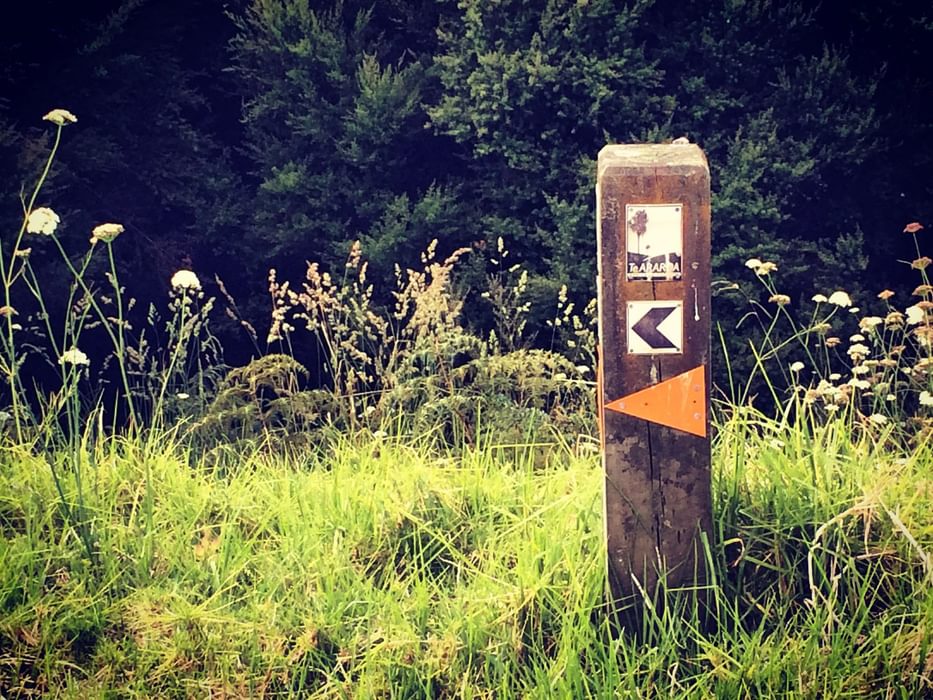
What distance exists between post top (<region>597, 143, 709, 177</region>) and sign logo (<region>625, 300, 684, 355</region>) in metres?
0.34

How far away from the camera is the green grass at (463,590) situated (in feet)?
7.67

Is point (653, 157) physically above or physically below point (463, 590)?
above

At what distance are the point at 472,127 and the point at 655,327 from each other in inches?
320

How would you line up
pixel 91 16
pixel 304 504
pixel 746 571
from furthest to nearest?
pixel 91 16, pixel 304 504, pixel 746 571

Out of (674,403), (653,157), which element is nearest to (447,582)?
(674,403)

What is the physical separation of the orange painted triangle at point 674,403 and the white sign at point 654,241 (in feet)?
0.86

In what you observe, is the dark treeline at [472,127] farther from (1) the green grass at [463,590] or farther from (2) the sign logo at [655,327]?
(2) the sign logo at [655,327]

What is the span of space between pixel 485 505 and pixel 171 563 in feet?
3.04

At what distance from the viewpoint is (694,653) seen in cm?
240

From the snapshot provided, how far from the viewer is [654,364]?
7.85 ft

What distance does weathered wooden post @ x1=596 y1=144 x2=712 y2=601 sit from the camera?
2369 millimetres

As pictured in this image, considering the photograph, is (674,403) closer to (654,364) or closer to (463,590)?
(654,364)

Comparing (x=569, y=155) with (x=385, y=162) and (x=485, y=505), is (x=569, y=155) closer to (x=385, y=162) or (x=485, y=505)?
(x=385, y=162)

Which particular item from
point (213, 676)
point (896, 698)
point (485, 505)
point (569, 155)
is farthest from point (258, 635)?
point (569, 155)
